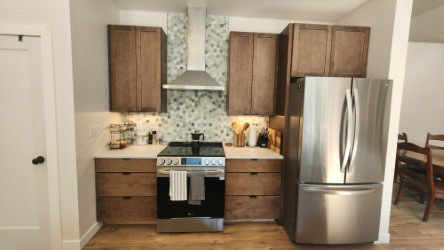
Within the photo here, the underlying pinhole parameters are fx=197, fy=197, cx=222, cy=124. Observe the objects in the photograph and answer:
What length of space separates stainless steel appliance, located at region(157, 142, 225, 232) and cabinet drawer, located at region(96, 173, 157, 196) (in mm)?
191

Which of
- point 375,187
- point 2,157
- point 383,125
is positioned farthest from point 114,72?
point 375,187

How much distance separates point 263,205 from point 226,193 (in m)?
0.50

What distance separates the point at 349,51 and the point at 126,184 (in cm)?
310

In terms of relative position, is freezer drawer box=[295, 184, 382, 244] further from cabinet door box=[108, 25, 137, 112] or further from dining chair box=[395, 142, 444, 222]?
cabinet door box=[108, 25, 137, 112]

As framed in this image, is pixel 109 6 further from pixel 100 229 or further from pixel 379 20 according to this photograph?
pixel 379 20

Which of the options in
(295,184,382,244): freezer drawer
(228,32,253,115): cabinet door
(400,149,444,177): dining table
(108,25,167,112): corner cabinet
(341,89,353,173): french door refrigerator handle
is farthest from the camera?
(228,32,253,115): cabinet door

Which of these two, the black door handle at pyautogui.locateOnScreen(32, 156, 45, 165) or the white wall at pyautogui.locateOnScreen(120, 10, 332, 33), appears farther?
the white wall at pyautogui.locateOnScreen(120, 10, 332, 33)

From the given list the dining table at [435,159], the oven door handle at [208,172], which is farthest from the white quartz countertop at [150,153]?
the dining table at [435,159]

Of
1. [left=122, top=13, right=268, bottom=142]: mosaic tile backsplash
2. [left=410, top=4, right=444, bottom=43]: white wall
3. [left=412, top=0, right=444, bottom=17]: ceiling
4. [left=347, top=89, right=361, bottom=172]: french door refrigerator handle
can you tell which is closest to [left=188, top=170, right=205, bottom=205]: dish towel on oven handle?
[left=122, top=13, right=268, bottom=142]: mosaic tile backsplash

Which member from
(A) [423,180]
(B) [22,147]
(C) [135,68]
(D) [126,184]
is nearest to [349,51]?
(A) [423,180]

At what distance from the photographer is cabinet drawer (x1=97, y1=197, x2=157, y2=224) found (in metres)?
2.37

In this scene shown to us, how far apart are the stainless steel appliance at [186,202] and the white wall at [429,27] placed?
3.59 metres

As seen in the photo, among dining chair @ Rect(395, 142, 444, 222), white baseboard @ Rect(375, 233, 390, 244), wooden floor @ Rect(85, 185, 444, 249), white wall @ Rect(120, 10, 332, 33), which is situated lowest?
wooden floor @ Rect(85, 185, 444, 249)

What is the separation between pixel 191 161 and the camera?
2.27 meters
